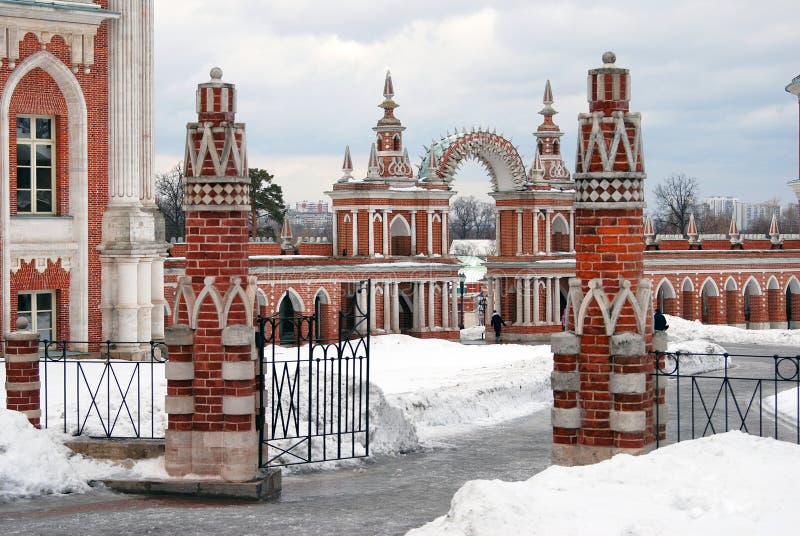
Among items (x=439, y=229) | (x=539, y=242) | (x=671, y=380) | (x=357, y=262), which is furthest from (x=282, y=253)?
(x=671, y=380)

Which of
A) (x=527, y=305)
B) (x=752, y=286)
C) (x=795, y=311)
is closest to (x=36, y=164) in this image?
(x=527, y=305)

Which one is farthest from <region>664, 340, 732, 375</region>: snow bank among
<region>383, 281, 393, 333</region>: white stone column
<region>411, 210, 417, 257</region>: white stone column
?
<region>411, 210, 417, 257</region>: white stone column

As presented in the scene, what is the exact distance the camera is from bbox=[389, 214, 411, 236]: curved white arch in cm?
4809

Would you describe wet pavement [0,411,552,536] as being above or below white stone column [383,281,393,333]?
below

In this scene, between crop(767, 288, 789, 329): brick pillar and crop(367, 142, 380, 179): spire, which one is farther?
crop(767, 288, 789, 329): brick pillar

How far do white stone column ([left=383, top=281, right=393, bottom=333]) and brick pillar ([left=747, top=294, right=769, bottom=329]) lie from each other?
18.8m

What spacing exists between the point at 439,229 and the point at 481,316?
31.3 metres

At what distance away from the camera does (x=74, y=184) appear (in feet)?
81.8

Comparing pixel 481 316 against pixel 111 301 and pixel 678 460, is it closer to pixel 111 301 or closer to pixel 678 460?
pixel 111 301

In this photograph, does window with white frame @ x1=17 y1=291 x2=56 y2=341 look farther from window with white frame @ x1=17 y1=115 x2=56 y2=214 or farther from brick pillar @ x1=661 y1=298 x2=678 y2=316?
brick pillar @ x1=661 y1=298 x2=678 y2=316

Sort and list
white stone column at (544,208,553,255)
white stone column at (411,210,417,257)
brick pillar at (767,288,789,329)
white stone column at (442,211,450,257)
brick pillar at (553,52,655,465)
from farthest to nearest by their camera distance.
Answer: brick pillar at (767,288,789,329) → white stone column at (544,208,553,255) → white stone column at (442,211,450,257) → white stone column at (411,210,417,257) → brick pillar at (553,52,655,465)

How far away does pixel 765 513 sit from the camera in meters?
9.77

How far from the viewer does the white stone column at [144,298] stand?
84.2ft

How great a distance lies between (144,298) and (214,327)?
1172 centimetres
